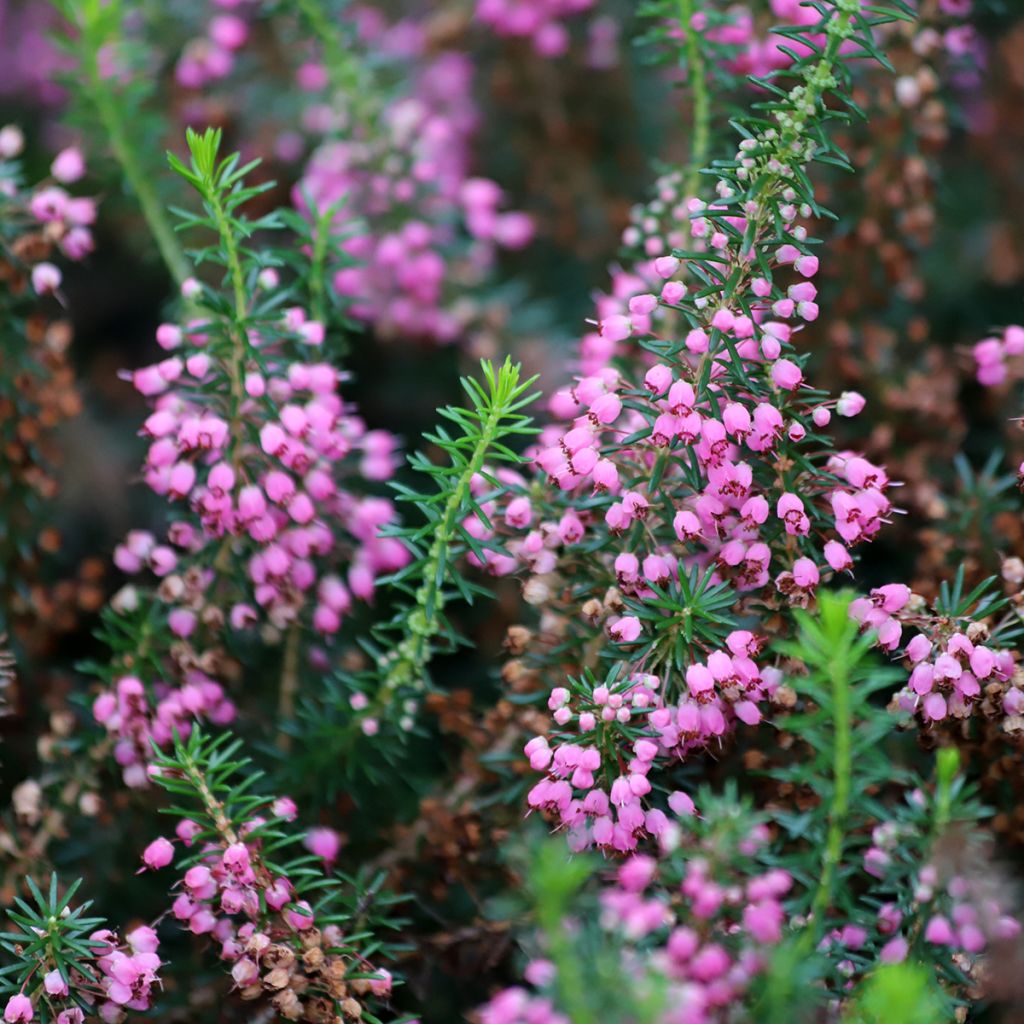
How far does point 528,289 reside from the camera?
2.51 m

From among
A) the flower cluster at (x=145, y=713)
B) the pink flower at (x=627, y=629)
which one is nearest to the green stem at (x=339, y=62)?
the flower cluster at (x=145, y=713)

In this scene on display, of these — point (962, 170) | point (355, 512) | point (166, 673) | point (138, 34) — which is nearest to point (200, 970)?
point (166, 673)

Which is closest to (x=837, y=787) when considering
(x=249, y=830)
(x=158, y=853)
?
(x=249, y=830)

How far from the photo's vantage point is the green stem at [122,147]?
6.09ft

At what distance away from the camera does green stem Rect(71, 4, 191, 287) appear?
1.86m

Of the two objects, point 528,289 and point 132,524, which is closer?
point 132,524

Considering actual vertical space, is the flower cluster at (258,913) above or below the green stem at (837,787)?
below

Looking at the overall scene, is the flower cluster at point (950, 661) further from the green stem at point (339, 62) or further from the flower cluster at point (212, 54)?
the flower cluster at point (212, 54)

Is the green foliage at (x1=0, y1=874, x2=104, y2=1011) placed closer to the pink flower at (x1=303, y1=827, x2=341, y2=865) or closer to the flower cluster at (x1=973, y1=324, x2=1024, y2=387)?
the pink flower at (x1=303, y1=827, x2=341, y2=865)

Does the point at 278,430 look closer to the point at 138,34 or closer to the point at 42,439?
the point at 42,439

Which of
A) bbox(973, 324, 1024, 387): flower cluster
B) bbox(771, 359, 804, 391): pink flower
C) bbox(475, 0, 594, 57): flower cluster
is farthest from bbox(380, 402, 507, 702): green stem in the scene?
bbox(475, 0, 594, 57): flower cluster

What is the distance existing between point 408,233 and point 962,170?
122 centimetres

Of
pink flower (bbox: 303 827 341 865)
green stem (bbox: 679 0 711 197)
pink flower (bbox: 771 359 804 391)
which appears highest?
green stem (bbox: 679 0 711 197)

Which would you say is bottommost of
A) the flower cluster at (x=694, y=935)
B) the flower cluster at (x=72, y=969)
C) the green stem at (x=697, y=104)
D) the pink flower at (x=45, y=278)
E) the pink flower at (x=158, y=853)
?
the flower cluster at (x=72, y=969)
